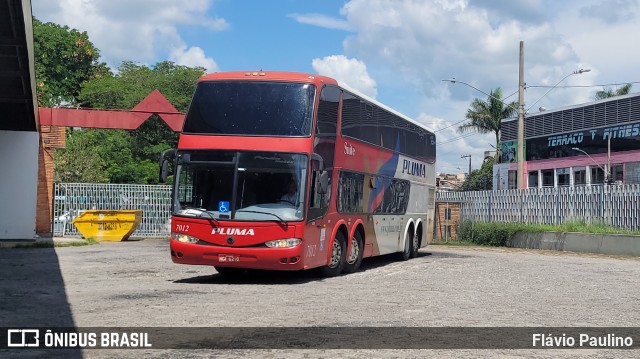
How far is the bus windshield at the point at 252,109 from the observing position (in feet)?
42.7

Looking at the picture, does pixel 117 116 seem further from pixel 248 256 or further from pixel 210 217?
pixel 248 256

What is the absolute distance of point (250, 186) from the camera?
1274 cm

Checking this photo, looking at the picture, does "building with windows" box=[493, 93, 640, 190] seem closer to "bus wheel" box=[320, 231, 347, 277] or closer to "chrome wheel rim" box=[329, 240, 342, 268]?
"bus wheel" box=[320, 231, 347, 277]

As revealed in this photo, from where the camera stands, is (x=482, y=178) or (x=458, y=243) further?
(x=482, y=178)

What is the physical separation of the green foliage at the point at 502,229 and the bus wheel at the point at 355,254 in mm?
11408

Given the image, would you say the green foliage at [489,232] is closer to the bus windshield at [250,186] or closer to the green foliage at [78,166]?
the bus windshield at [250,186]

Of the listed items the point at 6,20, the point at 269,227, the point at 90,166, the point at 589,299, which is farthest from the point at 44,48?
the point at 589,299

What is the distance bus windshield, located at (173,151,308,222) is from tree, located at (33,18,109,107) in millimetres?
44806

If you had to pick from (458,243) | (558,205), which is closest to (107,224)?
(458,243)

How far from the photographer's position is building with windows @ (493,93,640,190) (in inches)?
1752

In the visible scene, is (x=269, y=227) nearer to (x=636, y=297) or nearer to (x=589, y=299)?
(x=589, y=299)

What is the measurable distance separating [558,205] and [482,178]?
59.4 meters

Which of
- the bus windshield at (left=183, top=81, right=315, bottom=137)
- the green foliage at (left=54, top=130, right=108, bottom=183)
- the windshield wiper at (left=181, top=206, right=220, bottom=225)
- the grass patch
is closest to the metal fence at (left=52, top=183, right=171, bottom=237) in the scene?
the grass patch

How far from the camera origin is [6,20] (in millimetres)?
13828
